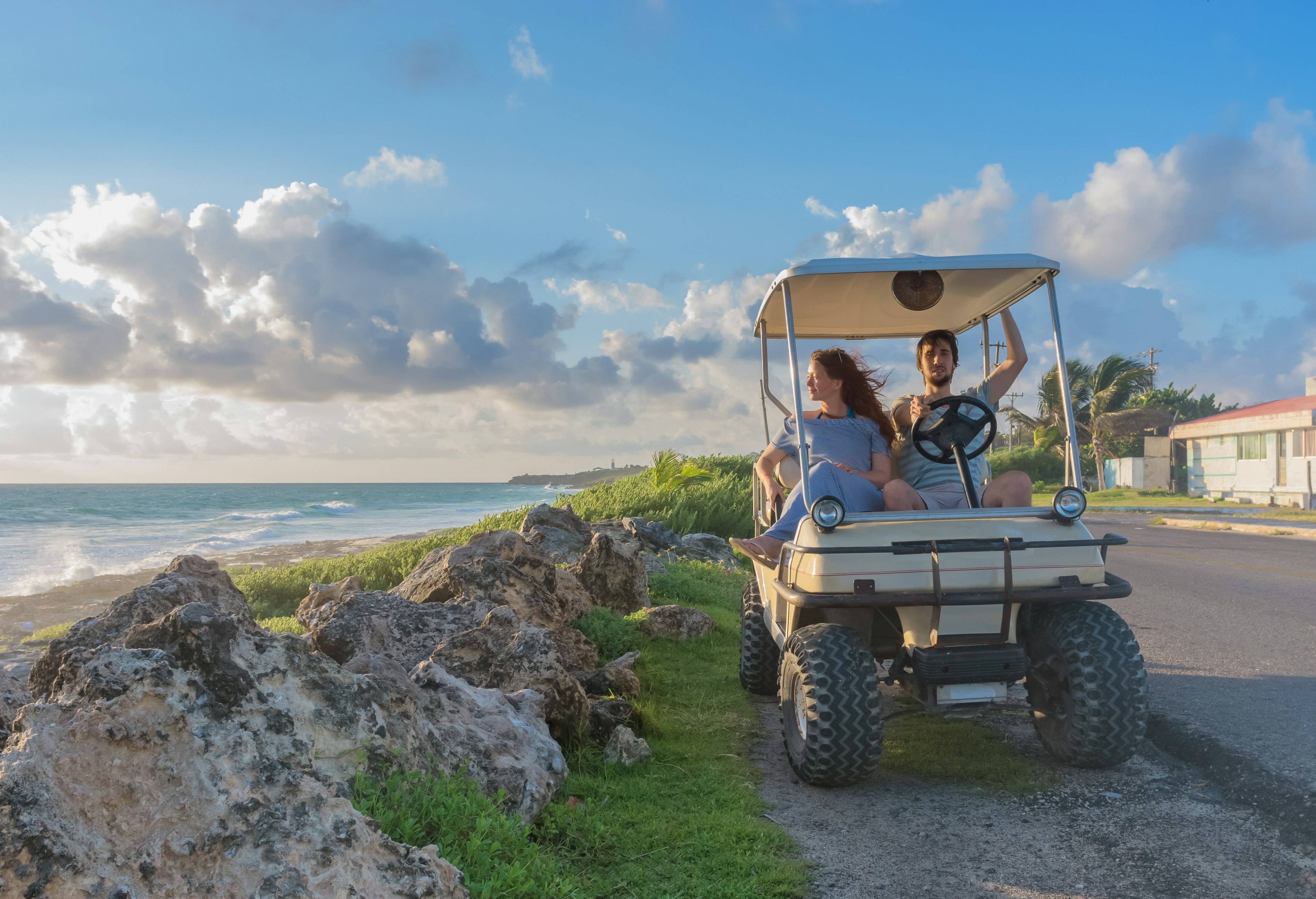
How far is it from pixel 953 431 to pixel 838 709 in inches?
74.4

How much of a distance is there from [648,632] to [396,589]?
6.59 ft

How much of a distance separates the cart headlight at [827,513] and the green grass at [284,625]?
5.23 metres

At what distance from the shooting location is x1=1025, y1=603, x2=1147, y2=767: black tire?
12.8 feet

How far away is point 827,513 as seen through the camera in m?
3.98

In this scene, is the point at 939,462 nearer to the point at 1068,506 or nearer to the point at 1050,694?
the point at 1068,506

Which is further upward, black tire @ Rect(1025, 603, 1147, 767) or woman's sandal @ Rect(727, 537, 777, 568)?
woman's sandal @ Rect(727, 537, 777, 568)

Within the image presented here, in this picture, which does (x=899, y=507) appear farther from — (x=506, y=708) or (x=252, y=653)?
(x=252, y=653)

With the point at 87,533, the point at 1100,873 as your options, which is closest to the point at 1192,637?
the point at 1100,873

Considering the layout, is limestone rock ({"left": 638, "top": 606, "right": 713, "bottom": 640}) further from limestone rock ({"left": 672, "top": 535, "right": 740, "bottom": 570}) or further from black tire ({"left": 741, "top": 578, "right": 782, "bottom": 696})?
limestone rock ({"left": 672, "top": 535, "right": 740, "bottom": 570})

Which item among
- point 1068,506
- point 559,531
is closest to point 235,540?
point 559,531

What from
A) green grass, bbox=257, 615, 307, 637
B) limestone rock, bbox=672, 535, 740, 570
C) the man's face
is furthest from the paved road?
green grass, bbox=257, 615, 307, 637

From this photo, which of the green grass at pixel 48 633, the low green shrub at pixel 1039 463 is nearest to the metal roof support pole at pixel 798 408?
the green grass at pixel 48 633

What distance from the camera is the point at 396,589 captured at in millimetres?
6617

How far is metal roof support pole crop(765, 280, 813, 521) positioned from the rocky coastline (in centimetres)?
154
